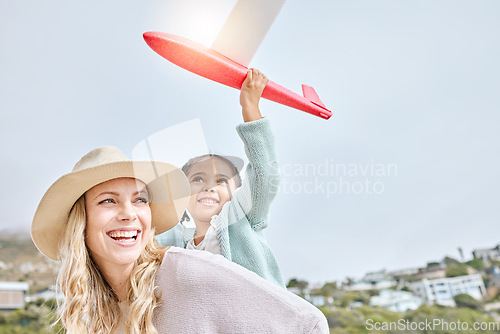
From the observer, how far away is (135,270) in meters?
0.77

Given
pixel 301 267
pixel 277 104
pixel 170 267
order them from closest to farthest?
pixel 170 267 < pixel 277 104 < pixel 301 267

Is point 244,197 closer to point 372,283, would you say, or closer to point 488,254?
point 372,283

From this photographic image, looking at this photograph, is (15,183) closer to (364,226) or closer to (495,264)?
(364,226)

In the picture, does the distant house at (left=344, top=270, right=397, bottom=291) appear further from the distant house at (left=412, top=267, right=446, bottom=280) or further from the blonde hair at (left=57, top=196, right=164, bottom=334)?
the blonde hair at (left=57, top=196, right=164, bottom=334)

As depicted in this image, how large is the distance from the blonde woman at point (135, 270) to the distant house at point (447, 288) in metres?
11.7

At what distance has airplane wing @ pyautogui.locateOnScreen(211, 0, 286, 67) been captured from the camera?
0.90 metres

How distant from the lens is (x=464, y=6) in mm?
13102

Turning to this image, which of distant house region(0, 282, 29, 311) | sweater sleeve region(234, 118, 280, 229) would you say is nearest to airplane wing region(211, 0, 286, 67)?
sweater sleeve region(234, 118, 280, 229)

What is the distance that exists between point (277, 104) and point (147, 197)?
13.5 inches

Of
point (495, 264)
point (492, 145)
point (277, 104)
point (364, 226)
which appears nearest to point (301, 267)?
point (364, 226)

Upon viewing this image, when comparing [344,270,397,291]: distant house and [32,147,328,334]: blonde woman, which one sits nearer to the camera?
[32,147,328,334]: blonde woman

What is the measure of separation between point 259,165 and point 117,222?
268 mm

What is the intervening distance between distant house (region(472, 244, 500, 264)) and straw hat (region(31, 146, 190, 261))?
1208 cm

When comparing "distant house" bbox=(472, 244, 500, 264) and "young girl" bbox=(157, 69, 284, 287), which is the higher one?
"young girl" bbox=(157, 69, 284, 287)
